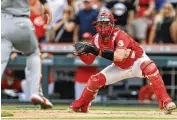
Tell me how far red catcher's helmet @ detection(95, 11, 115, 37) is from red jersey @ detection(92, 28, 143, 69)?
0.10m

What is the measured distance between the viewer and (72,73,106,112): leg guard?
9.16 metres

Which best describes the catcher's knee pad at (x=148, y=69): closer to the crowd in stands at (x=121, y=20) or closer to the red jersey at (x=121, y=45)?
the red jersey at (x=121, y=45)

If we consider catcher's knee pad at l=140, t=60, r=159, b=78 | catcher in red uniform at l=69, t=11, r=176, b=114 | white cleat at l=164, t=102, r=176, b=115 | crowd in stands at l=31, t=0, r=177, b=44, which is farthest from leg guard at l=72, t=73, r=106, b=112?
crowd in stands at l=31, t=0, r=177, b=44

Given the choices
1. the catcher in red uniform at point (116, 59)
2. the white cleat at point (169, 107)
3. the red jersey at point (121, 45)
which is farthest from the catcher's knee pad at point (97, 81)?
the white cleat at point (169, 107)

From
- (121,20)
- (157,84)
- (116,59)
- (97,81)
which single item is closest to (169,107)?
(157,84)

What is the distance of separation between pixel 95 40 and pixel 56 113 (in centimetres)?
116

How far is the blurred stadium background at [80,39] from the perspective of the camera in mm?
13664

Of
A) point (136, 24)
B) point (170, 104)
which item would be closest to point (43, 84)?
point (136, 24)

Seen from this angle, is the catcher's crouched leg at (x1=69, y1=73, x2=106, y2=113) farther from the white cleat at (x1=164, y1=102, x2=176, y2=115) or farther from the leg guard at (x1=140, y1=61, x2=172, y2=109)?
the white cleat at (x1=164, y1=102, x2=176, y2=115)

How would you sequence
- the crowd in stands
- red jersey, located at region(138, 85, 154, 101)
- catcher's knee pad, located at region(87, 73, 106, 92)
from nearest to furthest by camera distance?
1. catcher's knee pad, located at region(87, 73, 106, 92)
2. red jersey, located at region(138, 85, 154, 101)
3. the crowd in stands

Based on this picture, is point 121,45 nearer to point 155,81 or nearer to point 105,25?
point 105,25

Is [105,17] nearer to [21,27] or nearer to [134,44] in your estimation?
[134,44]

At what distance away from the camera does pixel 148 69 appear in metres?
9.01

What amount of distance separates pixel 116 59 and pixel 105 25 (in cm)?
55
